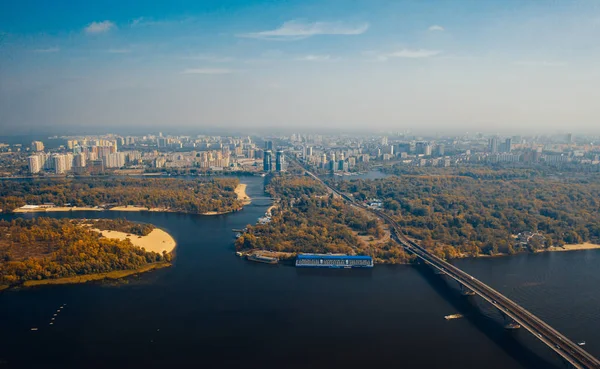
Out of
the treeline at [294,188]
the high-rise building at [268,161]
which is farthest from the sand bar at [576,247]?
the high-rise building at [268,161]

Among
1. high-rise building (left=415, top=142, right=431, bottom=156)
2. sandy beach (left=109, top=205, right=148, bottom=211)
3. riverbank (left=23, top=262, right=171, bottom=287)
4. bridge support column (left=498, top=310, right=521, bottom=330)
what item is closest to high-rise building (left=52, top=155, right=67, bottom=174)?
sandy beach (left=109, top=205, right=148, bottom=211)

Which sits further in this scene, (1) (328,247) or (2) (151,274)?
(1) (328,247)

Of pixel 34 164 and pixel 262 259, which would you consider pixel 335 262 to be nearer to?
pixel 262 259

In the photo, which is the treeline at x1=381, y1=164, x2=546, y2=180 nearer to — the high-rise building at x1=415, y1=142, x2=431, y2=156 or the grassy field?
the high-rise building at x1=415, y1=142, x2=431, y2=156

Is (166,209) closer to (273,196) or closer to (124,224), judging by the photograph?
(124,224)

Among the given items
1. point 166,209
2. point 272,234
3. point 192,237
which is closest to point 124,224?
point 192,237

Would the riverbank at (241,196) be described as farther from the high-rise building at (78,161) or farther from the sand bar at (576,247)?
the high-rise building at (78,161)

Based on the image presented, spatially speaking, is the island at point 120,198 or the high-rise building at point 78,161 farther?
the high-rise building at point 78,161
